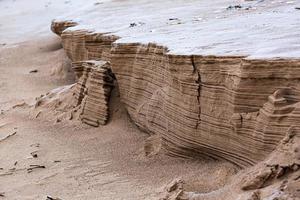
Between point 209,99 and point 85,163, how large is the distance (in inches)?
55.6

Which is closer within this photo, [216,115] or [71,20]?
[216,115]

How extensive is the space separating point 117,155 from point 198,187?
1.28 metres

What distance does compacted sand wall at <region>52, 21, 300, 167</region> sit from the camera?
392cm

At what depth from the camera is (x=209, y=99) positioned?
4551 mm

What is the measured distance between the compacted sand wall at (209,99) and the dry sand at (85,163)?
Answer: 179 mm

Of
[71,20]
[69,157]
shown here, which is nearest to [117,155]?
[69,157]

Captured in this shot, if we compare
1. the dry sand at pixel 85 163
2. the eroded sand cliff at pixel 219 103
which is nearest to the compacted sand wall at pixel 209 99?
the eroded sand cliff at pixel 219 103

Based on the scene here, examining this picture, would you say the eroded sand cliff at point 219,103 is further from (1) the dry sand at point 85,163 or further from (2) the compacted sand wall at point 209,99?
(1) the dry sand at point 85,163

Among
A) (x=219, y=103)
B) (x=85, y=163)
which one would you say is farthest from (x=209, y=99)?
(x=85, y=163)

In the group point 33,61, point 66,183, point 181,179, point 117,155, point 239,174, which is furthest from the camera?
point 33,61

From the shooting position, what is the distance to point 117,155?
5547 millimetres

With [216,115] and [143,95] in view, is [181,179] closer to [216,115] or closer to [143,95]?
[216,115]

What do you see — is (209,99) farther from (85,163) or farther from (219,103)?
(85,163)

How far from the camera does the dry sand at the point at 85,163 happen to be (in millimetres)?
4684
